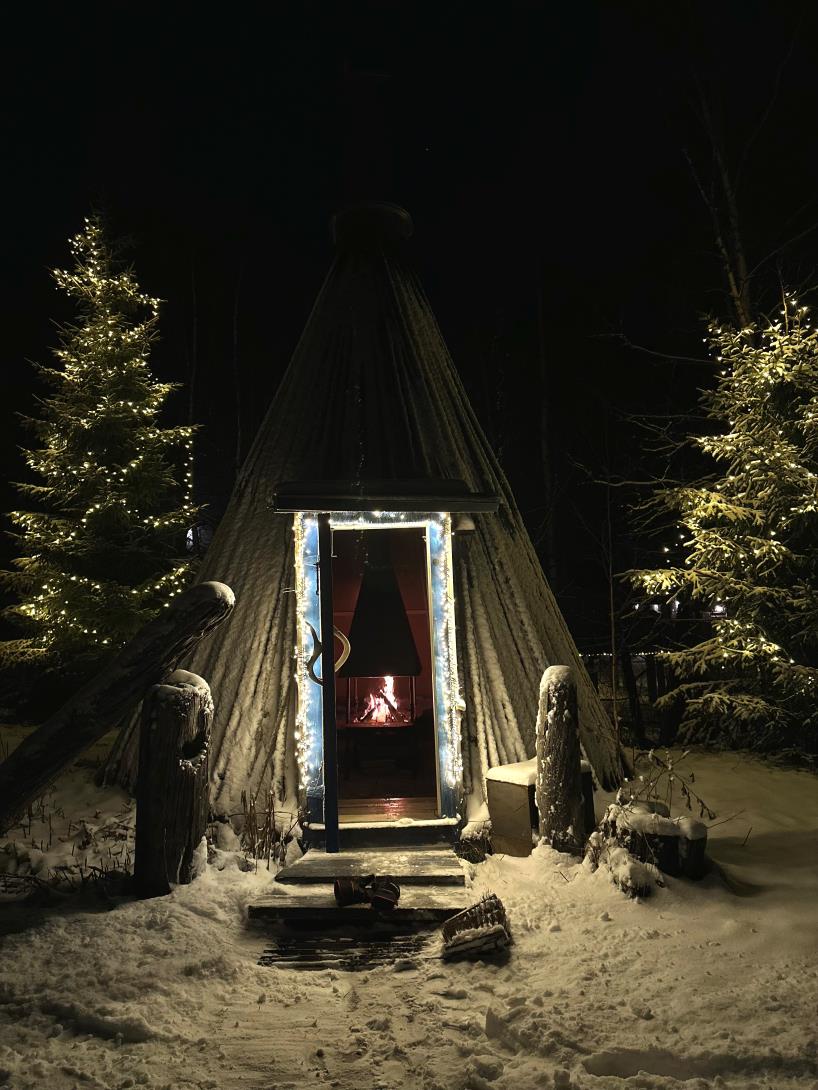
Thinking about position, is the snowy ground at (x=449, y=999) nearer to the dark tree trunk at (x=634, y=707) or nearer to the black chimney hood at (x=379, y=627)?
the black chimney hood at (x=379, y=627)

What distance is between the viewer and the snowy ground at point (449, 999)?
7.59 feet

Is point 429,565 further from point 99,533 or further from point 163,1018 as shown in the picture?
point 99,533

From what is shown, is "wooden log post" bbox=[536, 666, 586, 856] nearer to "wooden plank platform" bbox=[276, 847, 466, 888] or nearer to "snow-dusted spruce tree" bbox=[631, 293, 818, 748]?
"wooden plank platform" bbox=[276, 847, 466, 888]

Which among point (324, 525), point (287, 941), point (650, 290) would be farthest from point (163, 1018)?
point (650, 290)

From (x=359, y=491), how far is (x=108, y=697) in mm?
2128

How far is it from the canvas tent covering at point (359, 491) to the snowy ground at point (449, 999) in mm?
1354

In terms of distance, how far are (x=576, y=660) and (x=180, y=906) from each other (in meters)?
4.04

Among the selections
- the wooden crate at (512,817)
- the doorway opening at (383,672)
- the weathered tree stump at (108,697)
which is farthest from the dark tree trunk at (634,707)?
the weathered tree stump at (108,697)

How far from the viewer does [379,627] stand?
814 centimetres

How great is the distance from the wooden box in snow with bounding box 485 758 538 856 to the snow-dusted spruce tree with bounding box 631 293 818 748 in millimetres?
2831

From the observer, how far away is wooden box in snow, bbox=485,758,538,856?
4508mm

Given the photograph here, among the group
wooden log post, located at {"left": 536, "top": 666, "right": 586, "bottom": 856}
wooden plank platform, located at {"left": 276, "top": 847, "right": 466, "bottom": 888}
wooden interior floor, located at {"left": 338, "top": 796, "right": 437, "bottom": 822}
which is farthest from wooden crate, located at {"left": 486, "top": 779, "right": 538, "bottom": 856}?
wooden interior floor, located at {"left": 338, "top": 796, "right": 437, "bottom": 822}

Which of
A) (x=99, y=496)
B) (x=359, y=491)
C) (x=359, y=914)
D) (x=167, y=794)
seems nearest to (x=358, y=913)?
(x=359, y=914)

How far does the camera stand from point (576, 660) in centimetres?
633
